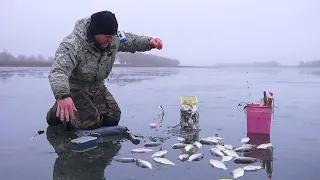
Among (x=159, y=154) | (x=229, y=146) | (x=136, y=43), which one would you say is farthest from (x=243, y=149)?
(x=136, y=43)

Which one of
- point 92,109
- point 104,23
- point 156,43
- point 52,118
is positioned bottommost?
point 52,118

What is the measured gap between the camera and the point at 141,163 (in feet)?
14.6

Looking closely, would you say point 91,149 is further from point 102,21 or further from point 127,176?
point 102,21

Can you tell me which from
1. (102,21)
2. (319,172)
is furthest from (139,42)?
(319,172)

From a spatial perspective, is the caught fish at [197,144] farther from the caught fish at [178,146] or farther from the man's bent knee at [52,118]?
the man's bent knee at [52,118]

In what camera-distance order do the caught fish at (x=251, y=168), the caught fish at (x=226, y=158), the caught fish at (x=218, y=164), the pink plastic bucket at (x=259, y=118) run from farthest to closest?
the pink plastic bucket at (x=259, y=118) → the caught fish at (x=226, y=158) → the caught fish at (x=218, y=164) → the caught fish at (x=251, y=168)

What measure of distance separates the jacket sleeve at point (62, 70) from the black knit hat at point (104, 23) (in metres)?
0.53

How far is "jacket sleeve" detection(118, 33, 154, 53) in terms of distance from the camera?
22.2 feet

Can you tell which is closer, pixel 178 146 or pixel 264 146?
pixel 264 146

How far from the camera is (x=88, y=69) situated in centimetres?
594

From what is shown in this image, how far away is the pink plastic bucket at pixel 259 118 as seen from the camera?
19.7 feet

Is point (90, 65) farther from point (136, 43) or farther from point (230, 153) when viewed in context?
point (230, 153)

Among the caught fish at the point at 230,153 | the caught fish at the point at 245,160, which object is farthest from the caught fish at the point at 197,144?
the caught fish at the point at 245,160

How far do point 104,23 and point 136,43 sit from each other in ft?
4.87
